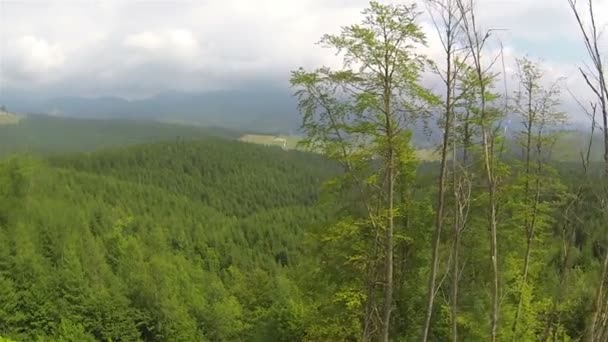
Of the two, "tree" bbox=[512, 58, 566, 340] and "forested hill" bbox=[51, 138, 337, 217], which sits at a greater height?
"tree" bbox=[512, 58, 566, 340]

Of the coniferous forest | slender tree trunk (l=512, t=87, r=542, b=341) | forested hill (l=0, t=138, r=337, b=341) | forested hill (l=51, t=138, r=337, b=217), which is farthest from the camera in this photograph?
forested hill (l=51, t=138, r=337, b=217)

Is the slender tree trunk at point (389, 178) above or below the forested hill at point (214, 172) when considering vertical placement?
above

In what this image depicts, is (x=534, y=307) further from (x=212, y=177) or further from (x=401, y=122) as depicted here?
(x=212, y=177)

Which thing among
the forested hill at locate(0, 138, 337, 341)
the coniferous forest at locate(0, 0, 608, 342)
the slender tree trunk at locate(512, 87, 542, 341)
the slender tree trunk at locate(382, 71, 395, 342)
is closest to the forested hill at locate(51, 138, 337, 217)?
the forested hill at locate(0, 138, 337, 341)

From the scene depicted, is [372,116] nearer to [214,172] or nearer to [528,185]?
[528,185]

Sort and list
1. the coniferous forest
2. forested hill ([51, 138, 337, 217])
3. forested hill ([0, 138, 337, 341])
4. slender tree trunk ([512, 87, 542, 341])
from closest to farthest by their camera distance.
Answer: the coniferous forest → slender tree trunk ([512, 87, 542, 341]) → forested hill ([0, 138, 337, 341]) → forested hill ([51, 138, 337, 217])

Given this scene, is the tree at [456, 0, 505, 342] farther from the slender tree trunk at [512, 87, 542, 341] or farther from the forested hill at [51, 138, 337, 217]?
the forested hill at [51, 138, 337, 217]

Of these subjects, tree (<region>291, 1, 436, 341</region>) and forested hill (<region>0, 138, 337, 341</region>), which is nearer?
tree (<region>291, 1, 436, 341</region>)

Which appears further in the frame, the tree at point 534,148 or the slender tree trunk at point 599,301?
the tree at point 534,148

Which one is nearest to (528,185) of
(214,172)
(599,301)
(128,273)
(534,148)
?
(534,148)

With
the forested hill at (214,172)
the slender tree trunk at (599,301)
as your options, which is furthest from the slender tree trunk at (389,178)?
the forested hill at (214,172)

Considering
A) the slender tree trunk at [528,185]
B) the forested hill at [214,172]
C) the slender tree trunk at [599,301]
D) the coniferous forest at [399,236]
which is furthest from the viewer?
the forested hill at [214,172]

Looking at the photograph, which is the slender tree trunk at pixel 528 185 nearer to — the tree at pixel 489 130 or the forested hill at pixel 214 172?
the tree at pixel 489 130
